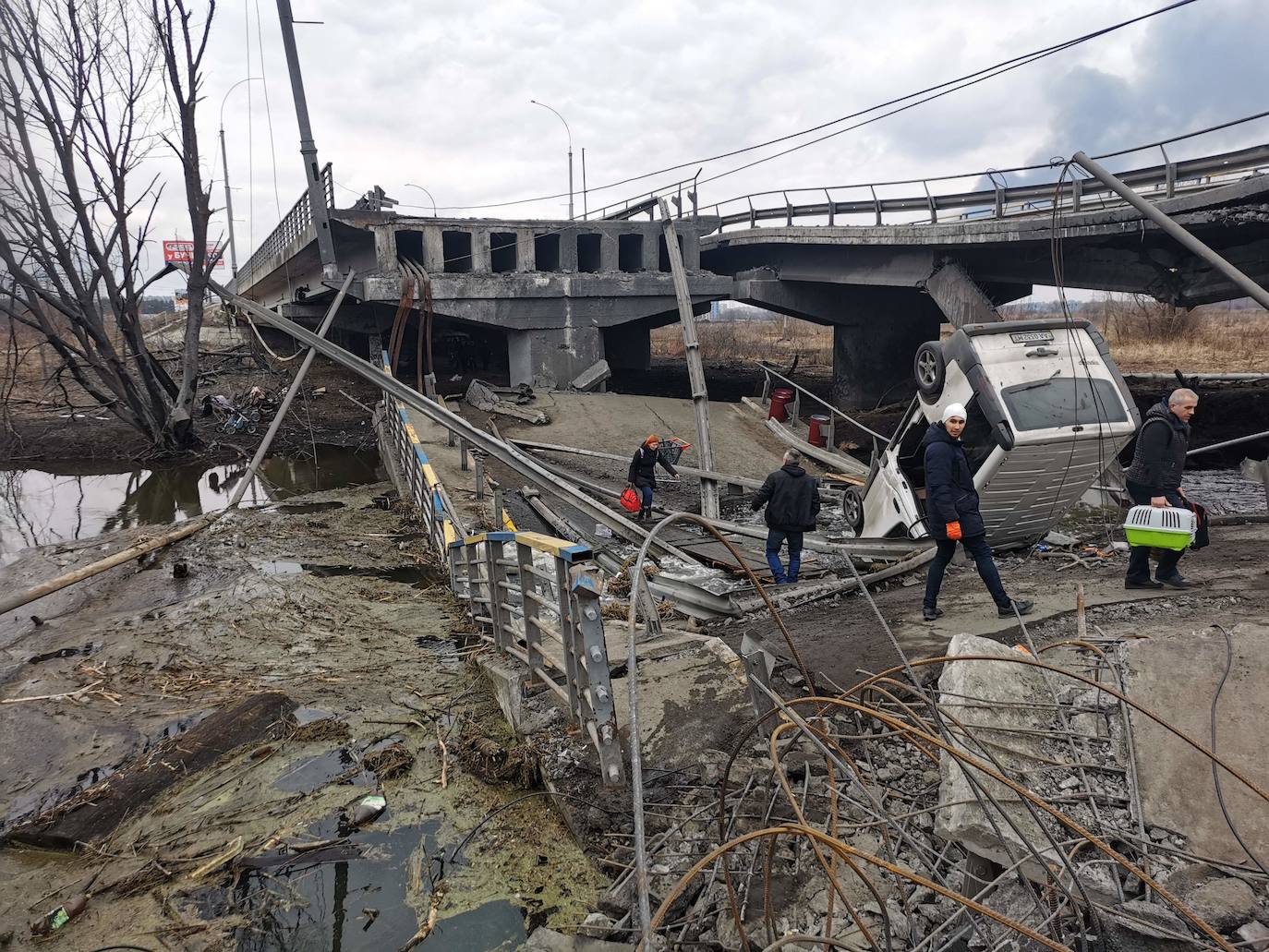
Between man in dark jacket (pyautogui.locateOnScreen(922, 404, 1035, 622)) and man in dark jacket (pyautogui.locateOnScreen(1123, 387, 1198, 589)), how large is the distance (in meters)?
1.05

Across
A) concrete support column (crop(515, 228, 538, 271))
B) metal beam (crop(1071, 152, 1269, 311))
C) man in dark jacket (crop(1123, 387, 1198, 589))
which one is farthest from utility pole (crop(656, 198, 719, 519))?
concrete support column (crop(515, 228, 538, 271))

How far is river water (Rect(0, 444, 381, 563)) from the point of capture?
14.0 m

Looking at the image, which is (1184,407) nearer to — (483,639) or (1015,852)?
(1015,852)

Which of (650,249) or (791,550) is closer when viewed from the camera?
(791,550)

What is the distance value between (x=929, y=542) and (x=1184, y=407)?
2821 mm

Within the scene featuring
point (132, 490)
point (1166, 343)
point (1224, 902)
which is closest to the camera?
point (1224, 902)

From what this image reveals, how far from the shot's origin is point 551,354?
917 inches

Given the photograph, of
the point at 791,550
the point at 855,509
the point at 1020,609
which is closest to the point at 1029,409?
the point at 1020,609

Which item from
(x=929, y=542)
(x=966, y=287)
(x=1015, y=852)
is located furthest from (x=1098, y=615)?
(x=966, y=287)

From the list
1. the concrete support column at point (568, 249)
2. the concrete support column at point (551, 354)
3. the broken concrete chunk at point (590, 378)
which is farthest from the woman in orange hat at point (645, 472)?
the concrete support column at point (568, 249)

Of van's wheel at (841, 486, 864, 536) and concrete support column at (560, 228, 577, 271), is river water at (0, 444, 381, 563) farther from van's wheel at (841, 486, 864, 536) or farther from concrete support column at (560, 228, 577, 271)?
van's wheel at (841, 486, 864, 536)

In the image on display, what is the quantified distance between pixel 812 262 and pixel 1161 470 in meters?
18.9

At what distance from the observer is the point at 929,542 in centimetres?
865

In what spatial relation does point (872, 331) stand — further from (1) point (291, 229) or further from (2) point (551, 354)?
(1) point (291, 229)
